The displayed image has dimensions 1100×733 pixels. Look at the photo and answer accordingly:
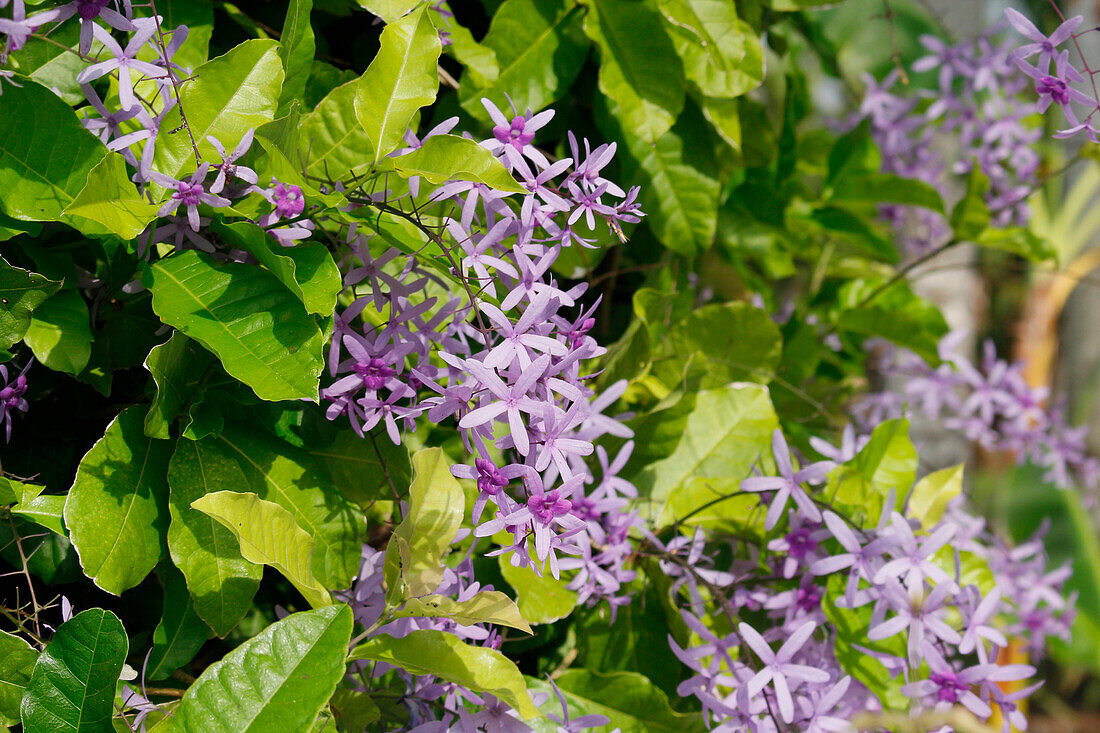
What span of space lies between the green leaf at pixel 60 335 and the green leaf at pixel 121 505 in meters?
0.05

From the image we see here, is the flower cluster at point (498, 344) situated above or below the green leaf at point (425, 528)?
above

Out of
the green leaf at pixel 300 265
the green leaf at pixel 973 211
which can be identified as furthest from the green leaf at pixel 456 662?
the green leaf at pixel 973 211

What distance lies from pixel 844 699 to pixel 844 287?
789 mm

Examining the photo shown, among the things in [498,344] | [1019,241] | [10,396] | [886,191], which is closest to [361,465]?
[498,344]

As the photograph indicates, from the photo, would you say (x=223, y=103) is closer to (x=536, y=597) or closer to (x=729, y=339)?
(x=536, y=597)

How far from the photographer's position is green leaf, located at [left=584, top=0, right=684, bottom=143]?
2.82 ft

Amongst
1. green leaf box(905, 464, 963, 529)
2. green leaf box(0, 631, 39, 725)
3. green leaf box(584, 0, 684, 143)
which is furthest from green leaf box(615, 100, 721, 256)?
green leaf box(0, 631, 39, 725)

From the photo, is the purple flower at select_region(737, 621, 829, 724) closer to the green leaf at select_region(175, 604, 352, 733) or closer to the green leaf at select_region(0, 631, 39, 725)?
the green leaf at select_region(175, 604, 352, 733)

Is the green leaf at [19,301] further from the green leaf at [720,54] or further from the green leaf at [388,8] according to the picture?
the green leaf at [720,54]

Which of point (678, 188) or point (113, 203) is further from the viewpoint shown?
point (678, 188)

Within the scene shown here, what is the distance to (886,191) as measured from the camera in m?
1.22

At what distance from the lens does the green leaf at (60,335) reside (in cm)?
58

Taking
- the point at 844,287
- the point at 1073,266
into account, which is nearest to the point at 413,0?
the point at 844,287

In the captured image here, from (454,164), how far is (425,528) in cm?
27
